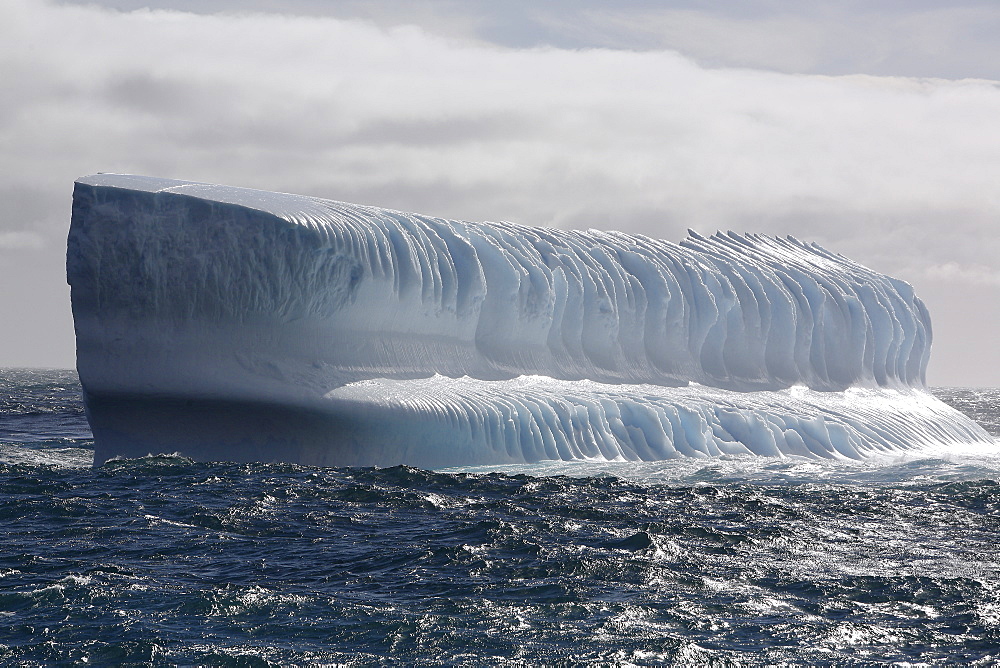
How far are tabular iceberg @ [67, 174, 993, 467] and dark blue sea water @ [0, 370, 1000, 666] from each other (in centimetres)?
135

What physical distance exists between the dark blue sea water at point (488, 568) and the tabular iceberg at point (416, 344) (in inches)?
53.3

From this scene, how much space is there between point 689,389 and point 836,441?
124 inches

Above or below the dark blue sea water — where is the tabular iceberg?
above

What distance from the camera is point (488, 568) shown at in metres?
11.0

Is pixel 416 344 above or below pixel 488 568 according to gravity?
above

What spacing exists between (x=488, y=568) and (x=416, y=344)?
979 centimetres

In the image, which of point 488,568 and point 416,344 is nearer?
point 488,568

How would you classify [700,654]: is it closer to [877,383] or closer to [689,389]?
[689,389]

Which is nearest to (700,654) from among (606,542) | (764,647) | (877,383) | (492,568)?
(764,647)

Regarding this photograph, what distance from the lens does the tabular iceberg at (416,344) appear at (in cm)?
1850

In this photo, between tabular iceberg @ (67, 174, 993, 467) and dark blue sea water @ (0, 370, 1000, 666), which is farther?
tabular iceberg @ (67, 174, 993, 467)

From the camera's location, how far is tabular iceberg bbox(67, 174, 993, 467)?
18.5 meters

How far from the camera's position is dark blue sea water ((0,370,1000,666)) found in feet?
28.0

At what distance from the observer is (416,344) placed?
20.4 meters
